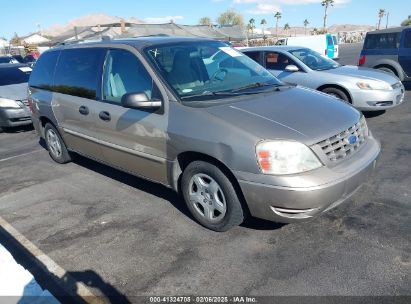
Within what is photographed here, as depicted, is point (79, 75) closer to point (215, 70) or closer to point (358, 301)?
point (215, 70)

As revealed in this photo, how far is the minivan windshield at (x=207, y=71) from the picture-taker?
3.63m

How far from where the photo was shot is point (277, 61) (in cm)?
814

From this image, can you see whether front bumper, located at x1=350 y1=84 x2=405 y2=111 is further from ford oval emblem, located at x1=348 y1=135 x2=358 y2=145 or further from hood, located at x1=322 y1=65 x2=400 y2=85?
ford oval emblem, located at x1=348 y1=135 x2=358 y2=145

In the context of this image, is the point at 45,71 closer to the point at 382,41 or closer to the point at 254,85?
the point at 254,85

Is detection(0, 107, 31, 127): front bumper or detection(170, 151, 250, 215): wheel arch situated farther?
detection(0, 107, 31, 127): front bumper

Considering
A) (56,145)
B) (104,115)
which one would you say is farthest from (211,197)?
(56,145)

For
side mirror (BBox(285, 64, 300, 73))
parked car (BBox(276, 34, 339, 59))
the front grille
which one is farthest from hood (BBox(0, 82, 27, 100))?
parked car (BBox(276, 34, 339, 59))

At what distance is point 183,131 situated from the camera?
10.9 ft

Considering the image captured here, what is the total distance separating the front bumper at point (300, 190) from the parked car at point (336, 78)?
14.5ft

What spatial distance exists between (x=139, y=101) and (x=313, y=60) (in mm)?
5817

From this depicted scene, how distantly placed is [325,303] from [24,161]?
563 centimetres

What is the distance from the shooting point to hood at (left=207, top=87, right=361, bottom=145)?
9.73 ft

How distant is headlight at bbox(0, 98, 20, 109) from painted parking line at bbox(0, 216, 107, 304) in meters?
5.19

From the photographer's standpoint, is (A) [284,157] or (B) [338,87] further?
(B) [338,87]
